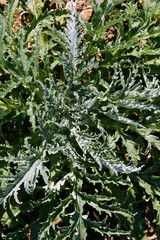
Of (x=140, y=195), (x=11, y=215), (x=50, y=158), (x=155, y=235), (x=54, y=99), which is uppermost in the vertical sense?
(x=54, y=99)

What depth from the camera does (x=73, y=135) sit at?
2.75 m

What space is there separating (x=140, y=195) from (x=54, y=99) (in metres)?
1.14

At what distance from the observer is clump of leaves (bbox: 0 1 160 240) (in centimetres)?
253

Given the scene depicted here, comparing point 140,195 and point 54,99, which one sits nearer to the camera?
point 54,99

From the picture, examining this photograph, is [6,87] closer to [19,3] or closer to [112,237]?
[19,3]

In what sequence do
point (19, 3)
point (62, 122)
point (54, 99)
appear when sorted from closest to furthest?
point (54, 99)
point (62, 122)
point (19, 3)

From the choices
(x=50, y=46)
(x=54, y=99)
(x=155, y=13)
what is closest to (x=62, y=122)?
(x=54, y=99)

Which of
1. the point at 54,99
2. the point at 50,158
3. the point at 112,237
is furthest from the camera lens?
the point at 112,237

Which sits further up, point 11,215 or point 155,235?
point 11,215

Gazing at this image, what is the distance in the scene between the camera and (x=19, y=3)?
321 cm

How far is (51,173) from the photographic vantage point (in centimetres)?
284

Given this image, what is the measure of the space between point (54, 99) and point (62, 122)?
0.68 feet

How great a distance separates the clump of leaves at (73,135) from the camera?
2531 mm

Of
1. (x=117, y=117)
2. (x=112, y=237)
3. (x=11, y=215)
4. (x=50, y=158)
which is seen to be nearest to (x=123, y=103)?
(x=117, y=117)
